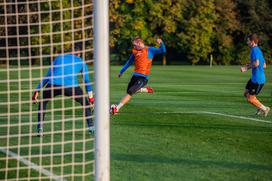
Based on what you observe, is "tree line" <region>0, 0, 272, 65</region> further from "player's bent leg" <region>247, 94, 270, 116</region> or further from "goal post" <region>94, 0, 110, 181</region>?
"goal post" <region>94, 0, 110, 181</region>

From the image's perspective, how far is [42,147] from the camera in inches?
456

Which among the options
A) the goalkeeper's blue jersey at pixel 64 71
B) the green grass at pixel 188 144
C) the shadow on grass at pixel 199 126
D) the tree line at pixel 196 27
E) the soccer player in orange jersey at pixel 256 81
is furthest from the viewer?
the tree line at pixel 196 27

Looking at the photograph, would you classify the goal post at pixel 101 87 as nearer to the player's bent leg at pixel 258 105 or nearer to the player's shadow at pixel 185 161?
the player's shadow at pixel 185 161

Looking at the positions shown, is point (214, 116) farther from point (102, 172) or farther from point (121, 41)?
point (121, 41)

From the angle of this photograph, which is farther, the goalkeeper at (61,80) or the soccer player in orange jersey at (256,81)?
the soccer player in orange jersey at (256,81)

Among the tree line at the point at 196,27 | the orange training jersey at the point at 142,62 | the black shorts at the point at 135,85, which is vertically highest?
the tree line at the point at 196,27

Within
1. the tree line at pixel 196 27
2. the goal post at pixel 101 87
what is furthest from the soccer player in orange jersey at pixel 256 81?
the tree line at pixel 196 27

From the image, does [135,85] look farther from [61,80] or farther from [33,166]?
[33,166]

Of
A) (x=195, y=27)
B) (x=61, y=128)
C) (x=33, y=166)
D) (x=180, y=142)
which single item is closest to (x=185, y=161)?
(x=180, y=142)

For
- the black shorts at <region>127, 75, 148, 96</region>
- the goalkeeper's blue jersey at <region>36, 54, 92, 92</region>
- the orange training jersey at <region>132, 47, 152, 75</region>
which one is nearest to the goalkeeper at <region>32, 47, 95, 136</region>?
the goalkeeper's blue jersey at <region>36, 54, 92, 92</region>

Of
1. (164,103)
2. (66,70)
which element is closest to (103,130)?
(66,70)

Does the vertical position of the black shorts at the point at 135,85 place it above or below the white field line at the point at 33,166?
above

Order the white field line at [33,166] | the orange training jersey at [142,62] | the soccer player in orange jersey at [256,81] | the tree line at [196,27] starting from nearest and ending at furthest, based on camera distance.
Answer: the white field line at [33,166] → the soccer player in orange jersey at [256,81] → the orange training jersey at [142,62] → the tree line at [196,27]

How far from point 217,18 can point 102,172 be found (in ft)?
233
